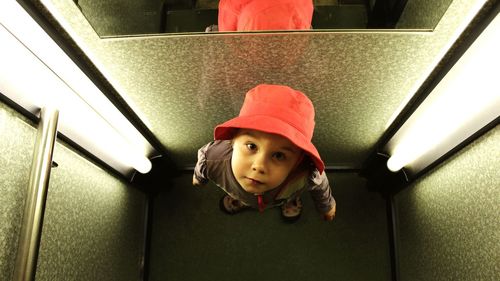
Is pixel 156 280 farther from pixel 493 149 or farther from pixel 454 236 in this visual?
pixel 493 149

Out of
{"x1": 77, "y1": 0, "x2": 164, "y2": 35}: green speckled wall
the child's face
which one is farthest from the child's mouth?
{"x1": 77, "y1": 0, "x2": 164, "y2": 35}: green speckled wall

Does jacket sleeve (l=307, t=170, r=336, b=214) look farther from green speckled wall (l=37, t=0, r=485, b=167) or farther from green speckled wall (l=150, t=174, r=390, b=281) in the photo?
green speckled wall (l=150, t=174, r=390, b=281)

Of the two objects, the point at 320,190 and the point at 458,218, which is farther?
the point at 320,190

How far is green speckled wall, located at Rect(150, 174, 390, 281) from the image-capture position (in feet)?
4.92

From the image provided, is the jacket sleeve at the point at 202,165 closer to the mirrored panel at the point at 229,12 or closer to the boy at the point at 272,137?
the boy at the point at 272,137

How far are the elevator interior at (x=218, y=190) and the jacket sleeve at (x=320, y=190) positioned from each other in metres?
0.17

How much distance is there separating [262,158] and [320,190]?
0.34m

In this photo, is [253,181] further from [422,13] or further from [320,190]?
[422,13]

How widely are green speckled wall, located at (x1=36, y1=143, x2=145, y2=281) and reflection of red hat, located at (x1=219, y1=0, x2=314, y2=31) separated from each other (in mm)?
498

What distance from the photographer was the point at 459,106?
0.76 m

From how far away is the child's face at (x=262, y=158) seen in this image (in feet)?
2.66

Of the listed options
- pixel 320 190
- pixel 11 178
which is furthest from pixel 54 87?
pixel 320 190

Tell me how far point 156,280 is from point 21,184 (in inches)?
35.6

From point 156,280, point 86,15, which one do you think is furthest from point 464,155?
point 156,280
